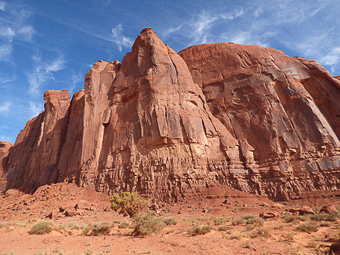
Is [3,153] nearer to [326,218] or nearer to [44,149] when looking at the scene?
[44,149]

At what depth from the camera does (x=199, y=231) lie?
33.1 feet

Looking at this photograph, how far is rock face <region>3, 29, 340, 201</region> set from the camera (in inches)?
939

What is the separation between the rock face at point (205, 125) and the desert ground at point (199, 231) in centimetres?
218

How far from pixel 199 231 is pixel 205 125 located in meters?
18.3

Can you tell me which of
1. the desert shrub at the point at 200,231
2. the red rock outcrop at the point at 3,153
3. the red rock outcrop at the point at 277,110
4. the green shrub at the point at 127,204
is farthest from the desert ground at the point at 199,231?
the red rock outcrop at the point at 3,153

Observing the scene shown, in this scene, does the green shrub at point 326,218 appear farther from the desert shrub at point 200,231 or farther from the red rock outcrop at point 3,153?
the red rock outcrop at point 3,153

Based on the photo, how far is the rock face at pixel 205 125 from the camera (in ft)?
78.2

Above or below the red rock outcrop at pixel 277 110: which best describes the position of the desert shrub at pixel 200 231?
below

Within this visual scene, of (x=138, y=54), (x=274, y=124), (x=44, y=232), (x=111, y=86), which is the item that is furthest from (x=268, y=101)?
(x=44, y=232)

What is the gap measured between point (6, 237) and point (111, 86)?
2752 cm

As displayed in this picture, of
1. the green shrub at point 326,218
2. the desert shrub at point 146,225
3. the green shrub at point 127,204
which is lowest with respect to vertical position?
the green shrub at point 326,218

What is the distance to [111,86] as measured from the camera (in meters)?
34.9

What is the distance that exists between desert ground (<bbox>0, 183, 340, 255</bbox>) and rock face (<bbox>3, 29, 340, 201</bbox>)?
218 centimetres

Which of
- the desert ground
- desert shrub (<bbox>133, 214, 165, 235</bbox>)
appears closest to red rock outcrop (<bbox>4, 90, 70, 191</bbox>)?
the desert ground
